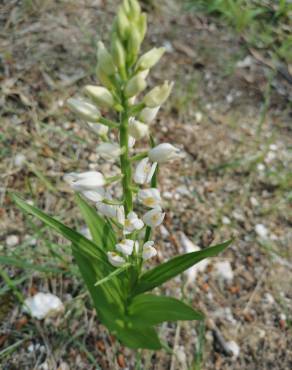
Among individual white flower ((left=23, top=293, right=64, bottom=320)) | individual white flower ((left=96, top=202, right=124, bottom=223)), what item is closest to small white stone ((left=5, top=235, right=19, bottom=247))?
individual white flower ((left=23, top=293, right=64, bottom=320))

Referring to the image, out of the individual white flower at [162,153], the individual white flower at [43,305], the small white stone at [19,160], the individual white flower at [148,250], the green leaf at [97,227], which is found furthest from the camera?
the small white stone at [19,160]

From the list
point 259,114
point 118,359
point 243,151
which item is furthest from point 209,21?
point 118,359

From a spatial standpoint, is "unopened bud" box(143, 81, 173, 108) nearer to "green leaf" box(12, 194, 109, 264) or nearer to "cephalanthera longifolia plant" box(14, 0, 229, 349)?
"cephalanthera longifolia plant" box(14, 0, 229, 349)

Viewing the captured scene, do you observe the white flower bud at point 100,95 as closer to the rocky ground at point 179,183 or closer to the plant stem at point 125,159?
the plant stem at point 125,159

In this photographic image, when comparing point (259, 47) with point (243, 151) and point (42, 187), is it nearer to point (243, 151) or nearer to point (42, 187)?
point (243, 151)

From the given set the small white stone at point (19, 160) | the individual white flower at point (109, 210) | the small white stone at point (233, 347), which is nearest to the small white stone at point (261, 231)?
the small white stone at point (233, 347)
